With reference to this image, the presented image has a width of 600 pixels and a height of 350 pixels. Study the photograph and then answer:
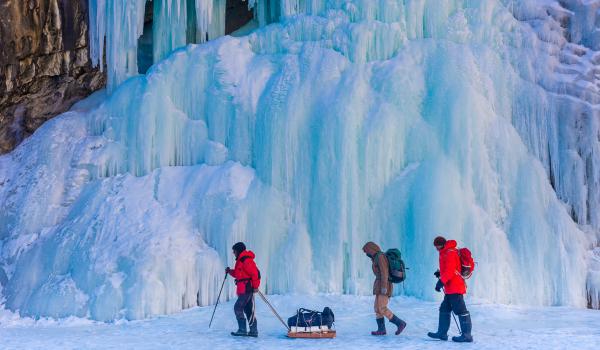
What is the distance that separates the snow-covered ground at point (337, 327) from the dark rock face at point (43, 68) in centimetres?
505

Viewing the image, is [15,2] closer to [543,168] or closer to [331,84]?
[331,84]

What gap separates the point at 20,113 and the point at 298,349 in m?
9.82

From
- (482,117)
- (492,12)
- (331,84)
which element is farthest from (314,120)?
(492,12)

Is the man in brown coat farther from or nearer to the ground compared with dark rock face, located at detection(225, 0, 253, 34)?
nearer to the ground

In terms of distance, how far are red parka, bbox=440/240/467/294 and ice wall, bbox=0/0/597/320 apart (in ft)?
9.77

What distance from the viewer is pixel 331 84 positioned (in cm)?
1340

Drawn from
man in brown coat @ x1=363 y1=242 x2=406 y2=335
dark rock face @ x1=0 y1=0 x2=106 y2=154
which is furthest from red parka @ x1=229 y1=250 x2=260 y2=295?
dark rock face @ x1=0 y1=0 x2=106 y2=154

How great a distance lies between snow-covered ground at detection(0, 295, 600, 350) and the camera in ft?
29.5

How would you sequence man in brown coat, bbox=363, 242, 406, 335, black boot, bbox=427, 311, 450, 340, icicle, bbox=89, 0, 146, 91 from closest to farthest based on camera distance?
black boot, bbox=427, 311, 450, 340 → man in brown coat, bbox=363, 242, 406, 335 → icicle, bbox=89, 0, 146, 91

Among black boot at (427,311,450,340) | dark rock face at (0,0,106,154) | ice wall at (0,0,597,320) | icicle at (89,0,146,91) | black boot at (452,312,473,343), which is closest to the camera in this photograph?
black boot at (452,312,473,343)

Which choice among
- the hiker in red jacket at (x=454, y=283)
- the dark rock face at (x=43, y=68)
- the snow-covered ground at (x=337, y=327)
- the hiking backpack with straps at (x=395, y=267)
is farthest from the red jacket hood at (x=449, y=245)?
the dark rock face at (x=43, y=68)

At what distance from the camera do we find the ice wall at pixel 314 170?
12250mm

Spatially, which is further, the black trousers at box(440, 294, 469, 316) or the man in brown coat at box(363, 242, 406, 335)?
the man in brown coat at box(363, 242, 406, 335)

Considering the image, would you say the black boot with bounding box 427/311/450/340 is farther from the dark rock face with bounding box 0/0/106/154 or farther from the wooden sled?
the dark rock face with bounding box 0/0/106/154
